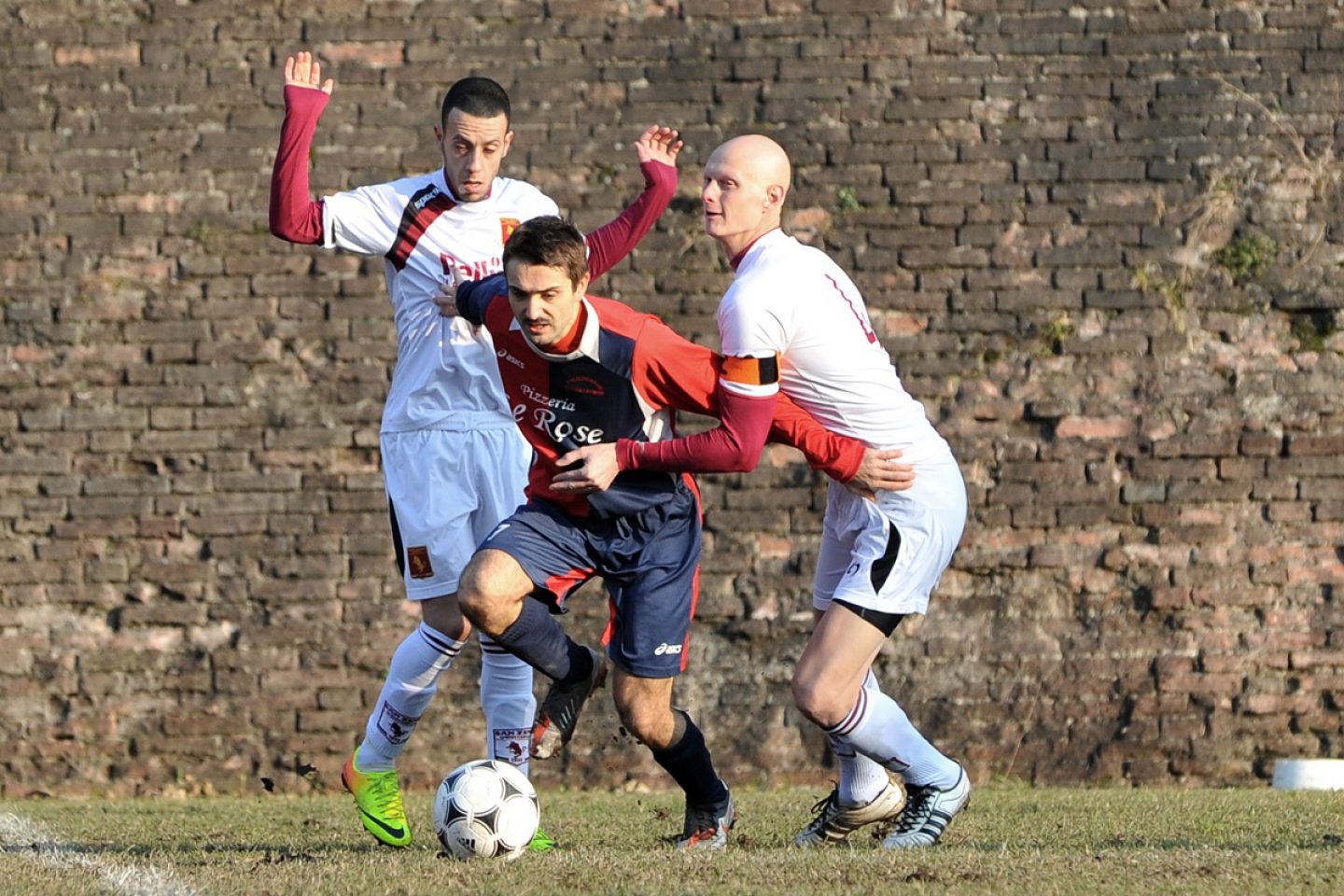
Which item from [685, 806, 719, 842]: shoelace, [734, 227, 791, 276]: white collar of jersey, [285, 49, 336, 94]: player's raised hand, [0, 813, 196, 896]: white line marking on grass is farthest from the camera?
[285, 49, 336, 94]: player's raised hand

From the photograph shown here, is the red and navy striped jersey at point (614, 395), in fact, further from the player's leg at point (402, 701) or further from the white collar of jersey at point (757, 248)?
the player's leg at point (402, 701)

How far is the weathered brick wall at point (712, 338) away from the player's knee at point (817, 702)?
3697 millimetres

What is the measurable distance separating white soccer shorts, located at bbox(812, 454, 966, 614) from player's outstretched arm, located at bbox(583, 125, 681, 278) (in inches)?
46.2

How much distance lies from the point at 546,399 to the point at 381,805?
1.66 m

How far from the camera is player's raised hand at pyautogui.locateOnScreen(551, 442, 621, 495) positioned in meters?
5.00

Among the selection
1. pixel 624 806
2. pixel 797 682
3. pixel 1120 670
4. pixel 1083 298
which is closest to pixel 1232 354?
pixel 1083 298

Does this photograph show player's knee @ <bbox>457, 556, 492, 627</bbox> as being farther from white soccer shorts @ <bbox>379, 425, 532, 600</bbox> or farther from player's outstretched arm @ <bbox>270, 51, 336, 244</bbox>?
player's outstretched arm @ <bbox>270, 51, 336, 244</bbox>

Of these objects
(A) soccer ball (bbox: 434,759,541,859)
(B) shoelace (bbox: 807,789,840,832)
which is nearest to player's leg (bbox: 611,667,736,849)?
(B) shoelace (bbox: 807,789,840,832)

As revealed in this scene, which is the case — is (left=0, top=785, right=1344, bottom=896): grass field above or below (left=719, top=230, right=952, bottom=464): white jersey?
Result: below

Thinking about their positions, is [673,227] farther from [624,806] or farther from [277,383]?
[624,806]

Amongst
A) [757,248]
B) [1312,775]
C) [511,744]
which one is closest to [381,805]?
[511,744]

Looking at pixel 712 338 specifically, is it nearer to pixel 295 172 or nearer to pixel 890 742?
pixel 295 172

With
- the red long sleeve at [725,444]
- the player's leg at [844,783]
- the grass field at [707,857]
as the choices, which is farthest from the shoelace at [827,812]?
the red long sleeve at [725,444]

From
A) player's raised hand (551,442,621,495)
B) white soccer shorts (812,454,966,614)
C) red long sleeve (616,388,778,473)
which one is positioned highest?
red long sleeve (616,388,778,473)
